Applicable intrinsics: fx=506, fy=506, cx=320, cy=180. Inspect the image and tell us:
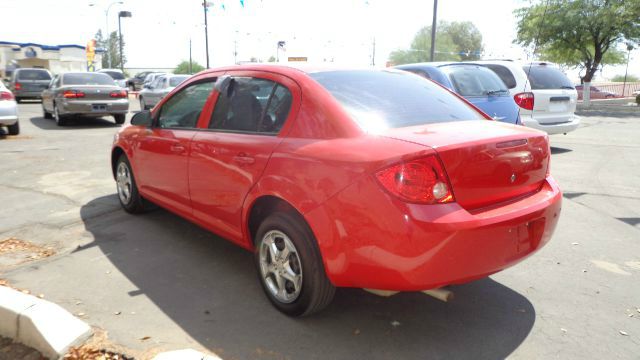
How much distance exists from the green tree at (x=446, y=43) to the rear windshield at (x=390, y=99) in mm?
69951

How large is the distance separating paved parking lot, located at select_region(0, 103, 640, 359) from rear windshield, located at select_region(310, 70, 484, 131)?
1237 mm

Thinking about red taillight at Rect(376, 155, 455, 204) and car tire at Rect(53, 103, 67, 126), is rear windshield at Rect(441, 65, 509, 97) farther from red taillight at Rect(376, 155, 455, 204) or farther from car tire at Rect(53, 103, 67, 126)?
car tire at Rect(53, 103, 67, 126)

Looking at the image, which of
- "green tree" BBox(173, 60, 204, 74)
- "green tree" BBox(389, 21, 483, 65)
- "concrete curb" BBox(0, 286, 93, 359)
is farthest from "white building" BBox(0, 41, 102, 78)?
"concrete curb" BBox(0, 286, 93, 359)

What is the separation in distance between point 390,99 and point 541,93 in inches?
284

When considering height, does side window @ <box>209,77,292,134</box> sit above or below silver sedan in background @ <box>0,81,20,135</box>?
above

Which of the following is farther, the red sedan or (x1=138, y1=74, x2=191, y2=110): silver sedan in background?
(x1=138, y1=74, x2=191, y2=110): silver sedan in background

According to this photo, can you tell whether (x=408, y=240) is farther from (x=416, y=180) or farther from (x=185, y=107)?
(x=185, y=107)

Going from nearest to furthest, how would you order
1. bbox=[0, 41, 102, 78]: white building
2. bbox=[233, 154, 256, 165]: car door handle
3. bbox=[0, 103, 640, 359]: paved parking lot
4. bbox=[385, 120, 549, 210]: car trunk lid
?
bbox=[385, 120, 549, 210]: car trunk lid
bbox=[0, 103, 640, 359]: paved parking lot
bbox=[233, 154, 256, 165]: car door handle
bbox=[0, 41, 102, 78]: white building

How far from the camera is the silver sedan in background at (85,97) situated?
44.3 feet

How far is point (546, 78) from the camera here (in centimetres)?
970

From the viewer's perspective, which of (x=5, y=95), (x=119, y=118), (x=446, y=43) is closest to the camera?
(x=5, y=95)

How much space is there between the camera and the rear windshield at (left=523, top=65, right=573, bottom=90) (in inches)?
378

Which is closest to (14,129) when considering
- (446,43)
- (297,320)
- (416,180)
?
(297,320)

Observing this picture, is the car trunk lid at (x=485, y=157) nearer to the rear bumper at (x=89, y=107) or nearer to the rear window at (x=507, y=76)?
the rear window at (x=507, y=76)
